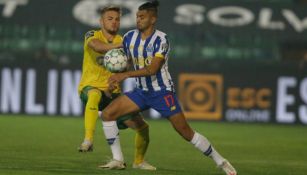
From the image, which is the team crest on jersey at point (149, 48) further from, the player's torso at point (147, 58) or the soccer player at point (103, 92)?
the soccer player at point (103, 92)

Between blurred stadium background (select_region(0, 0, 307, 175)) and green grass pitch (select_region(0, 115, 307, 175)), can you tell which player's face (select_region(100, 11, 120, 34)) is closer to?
green grass pitch (select_region(0, 115, 307, 175))

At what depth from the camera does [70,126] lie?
21.2 metres

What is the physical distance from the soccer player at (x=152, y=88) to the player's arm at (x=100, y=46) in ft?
1.72

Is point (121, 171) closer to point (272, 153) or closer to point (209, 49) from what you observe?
point (272, 153)

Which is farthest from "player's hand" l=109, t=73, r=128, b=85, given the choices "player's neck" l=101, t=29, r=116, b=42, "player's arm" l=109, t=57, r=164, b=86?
"player's neck" l=101, t=29, r=116, b=42

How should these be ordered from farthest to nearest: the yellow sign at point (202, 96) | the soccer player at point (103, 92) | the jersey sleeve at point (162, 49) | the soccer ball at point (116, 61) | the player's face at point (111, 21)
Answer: the yellow sign at point (202, 96) → the player's face at point (111, 21) → the soccer player at point (103, 92) → the soccer ball at point (116, 61) → the jersey sleeve at point (162, 49)

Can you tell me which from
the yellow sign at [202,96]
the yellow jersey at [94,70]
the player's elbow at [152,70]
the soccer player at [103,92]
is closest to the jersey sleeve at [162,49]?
the player's elbow at [152,70]

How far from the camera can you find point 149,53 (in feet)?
37.3

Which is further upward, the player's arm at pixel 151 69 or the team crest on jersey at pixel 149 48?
the team crest on jersey at pixel 149 48

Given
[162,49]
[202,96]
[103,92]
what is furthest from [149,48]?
[202,96]

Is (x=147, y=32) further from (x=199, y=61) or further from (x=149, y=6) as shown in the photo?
(x=199, y=61)

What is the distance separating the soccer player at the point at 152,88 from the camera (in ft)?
37.0

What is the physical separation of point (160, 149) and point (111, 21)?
421 cm

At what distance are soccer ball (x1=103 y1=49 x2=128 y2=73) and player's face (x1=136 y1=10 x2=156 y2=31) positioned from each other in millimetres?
420
